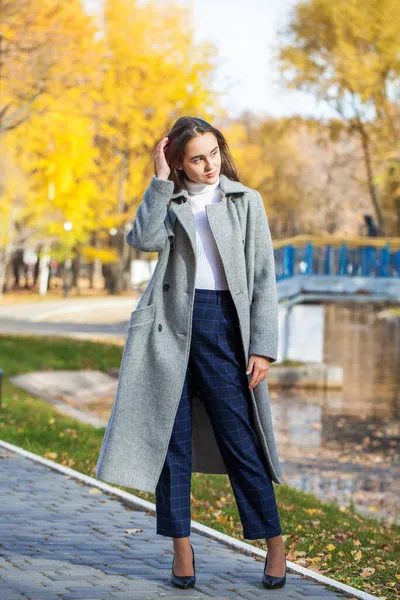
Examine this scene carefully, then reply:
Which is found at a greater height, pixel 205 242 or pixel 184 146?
pixel 184 146

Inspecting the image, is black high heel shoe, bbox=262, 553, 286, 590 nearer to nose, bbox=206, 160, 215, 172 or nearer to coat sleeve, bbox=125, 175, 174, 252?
coat sleeve, bbox=125, 175, 174, 252

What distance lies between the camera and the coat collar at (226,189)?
16.8 feet

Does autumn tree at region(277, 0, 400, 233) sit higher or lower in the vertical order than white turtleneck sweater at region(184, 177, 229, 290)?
higher

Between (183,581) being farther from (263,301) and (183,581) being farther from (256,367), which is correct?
(263,301)

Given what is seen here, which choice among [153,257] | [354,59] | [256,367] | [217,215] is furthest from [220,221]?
[153,257]

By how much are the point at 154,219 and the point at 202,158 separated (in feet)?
1.16

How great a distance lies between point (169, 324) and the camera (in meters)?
5.07

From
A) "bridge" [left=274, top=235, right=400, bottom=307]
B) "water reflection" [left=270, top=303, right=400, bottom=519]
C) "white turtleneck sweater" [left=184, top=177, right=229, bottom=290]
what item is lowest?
"water reflection" [left=270, top=303, right=400, bottom=519]

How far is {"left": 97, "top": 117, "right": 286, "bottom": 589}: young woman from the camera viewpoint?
16.5 ft

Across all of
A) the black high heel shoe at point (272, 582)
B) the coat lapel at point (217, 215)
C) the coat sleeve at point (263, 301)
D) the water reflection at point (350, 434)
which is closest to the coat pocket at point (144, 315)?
the coat lapel at point (217, 215)

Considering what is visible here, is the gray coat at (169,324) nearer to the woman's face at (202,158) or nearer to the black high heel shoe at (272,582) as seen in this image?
the woman's face at (202,158)

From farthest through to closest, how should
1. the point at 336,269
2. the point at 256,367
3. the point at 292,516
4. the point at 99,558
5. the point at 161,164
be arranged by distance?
the point at 336,269 < the point at 292,516 < the point at 99,558 < the point at 161,164 < the point at 256,367

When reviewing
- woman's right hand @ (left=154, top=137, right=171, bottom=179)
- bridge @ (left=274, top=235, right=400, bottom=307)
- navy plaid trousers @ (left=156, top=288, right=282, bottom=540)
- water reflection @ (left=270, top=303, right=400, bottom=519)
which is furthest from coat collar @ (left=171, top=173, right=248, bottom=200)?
bridge @ (left=274, top=235, right=400, bottom=307)

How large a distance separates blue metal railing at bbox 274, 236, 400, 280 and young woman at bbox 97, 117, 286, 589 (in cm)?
2293
